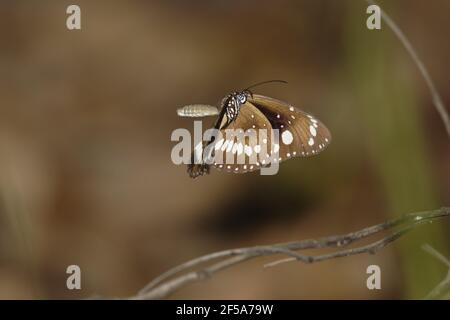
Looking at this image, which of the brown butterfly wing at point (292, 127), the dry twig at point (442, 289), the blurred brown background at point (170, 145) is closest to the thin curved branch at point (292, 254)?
the dry twig at point (442, 289)

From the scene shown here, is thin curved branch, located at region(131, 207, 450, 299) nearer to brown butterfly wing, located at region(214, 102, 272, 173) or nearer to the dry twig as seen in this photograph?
the dry twig

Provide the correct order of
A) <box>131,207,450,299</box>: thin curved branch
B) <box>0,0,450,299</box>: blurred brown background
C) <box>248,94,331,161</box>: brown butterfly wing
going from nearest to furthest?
1. <box>131,207,450,299</box>: thin curved branch
2. <box>248,94,331,161</box>: brown butterfly wing
3. <box>0,0,450,299</box>: blurred brown background

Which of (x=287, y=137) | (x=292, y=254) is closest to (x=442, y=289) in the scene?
(x=292, y=254)

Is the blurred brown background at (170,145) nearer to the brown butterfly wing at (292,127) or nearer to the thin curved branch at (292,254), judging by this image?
the brown butterfly wing at (292,127)

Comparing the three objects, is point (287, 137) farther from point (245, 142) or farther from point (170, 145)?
point (170, 145)

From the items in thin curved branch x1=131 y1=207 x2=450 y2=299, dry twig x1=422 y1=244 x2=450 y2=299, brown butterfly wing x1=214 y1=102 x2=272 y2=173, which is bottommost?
dry twig x1=422 y1=244 x2=450 y2=299

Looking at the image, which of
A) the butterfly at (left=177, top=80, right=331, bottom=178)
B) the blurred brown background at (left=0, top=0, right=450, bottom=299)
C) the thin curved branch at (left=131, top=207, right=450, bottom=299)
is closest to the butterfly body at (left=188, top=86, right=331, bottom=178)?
the butterfly at (left=177, top=80, right=331, bottom=178)

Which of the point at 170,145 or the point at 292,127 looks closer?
the point at 292,127
